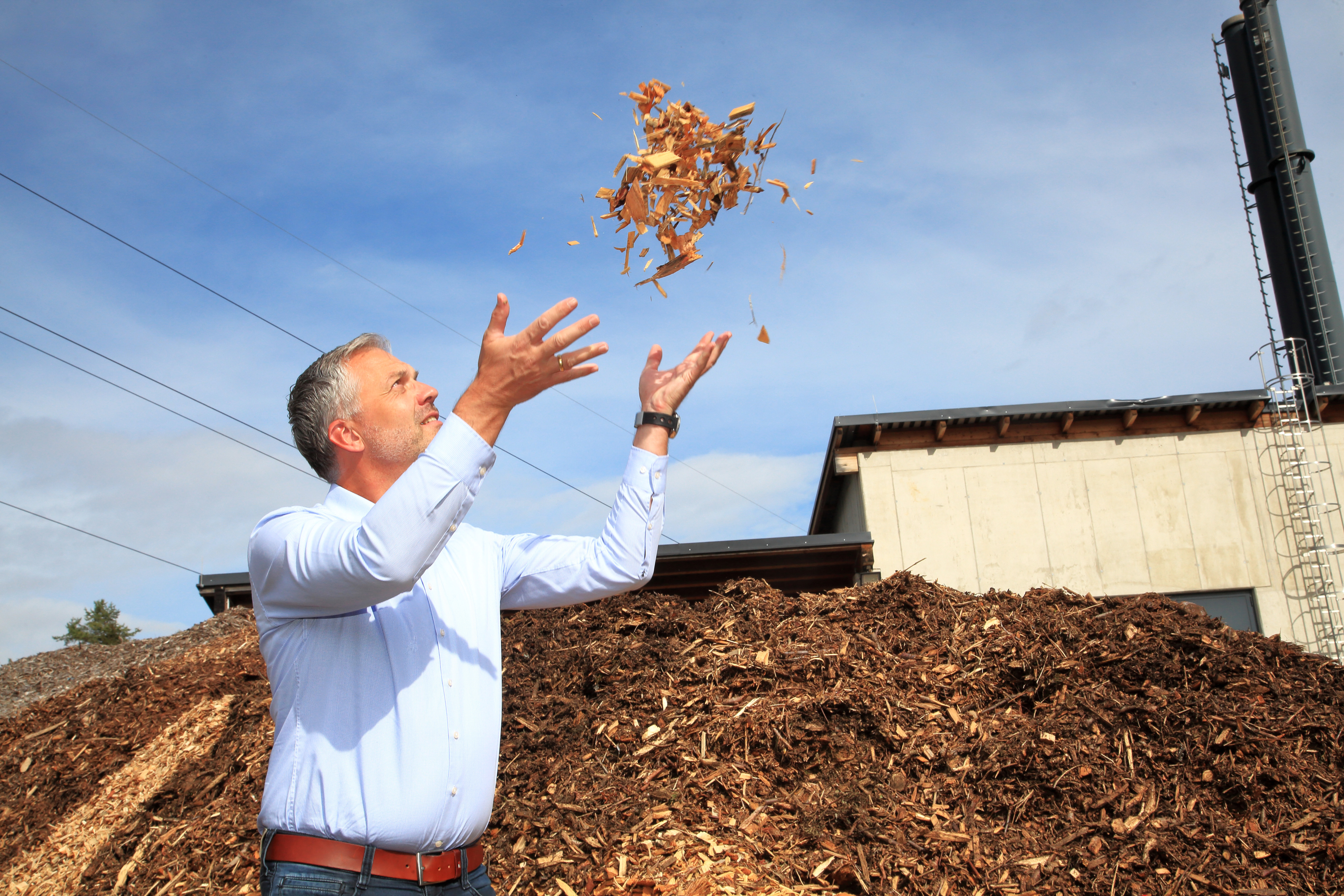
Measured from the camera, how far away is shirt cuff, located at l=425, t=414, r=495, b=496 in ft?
6.36

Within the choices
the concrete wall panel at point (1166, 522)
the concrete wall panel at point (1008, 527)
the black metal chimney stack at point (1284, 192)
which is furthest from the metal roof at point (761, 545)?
the black metal chimney stack at point (1284, 192)

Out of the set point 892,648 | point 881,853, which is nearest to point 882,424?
point 892,648

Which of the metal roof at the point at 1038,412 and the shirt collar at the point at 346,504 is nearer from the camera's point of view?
the shirt collar at the point at 346,504

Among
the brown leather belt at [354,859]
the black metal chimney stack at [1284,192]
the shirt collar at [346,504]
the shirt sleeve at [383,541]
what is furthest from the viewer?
the black metal chimney stack at [1284,192]

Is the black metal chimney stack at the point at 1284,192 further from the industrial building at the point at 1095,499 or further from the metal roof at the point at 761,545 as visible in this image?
the metal roof at the point at 761,545

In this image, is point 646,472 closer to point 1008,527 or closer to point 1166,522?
point 1008,527

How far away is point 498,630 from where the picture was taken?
2523mm

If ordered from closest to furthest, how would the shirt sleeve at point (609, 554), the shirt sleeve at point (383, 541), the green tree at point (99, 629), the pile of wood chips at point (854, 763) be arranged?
the shirt sleeve at point (383, 541) < the shirt sleeve at point (609, 554) < the pile of wood chips at point (854, 763) < the green tree at point (99, 629)

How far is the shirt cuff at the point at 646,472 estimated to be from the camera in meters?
2.73

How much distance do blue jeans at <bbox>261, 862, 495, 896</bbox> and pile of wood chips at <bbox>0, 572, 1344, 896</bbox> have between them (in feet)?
8.90

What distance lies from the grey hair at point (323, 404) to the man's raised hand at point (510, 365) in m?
0.56

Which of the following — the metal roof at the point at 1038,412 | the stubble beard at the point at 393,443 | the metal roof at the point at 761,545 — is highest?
the metal roof at the point at 1038,412

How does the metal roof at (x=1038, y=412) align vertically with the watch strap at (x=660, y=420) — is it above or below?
above

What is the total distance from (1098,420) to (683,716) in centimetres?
953
